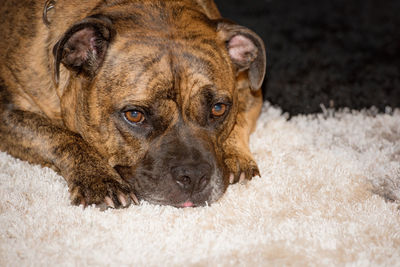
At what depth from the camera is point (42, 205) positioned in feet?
9.00

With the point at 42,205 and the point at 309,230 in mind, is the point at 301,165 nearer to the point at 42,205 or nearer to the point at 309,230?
the point at 309,230

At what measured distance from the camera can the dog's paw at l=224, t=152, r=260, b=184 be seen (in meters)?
3.23

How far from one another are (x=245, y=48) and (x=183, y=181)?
1268 millimetres

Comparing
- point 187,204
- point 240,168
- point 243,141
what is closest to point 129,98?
point 187,204

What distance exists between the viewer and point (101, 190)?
286 cm

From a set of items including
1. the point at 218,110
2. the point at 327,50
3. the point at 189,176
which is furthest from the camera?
the point at 327,50

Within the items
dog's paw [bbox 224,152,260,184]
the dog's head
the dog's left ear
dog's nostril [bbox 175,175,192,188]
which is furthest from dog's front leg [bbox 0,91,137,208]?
the dog's left ear

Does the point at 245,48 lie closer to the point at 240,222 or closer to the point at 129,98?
the point at 129,98

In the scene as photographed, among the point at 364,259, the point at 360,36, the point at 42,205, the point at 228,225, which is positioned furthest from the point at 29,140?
the point at 360,36

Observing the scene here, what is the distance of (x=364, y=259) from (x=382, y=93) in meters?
2.91

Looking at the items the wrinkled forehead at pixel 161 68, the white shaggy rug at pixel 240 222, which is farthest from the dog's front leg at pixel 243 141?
the wrinkled forehead at pixel 161 68

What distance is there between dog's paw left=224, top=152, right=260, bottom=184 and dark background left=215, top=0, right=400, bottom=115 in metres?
1.30

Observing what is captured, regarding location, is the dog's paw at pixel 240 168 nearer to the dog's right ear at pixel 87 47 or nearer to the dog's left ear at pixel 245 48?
the dog's left ear at pixel 245 48

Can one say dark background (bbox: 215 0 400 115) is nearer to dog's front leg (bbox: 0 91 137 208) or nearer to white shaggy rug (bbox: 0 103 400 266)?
white shaggy rug (bbox: 0 103 400 266)
